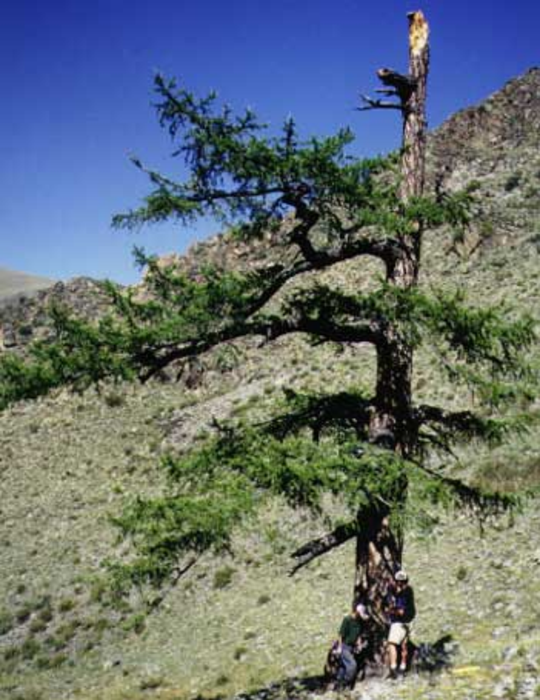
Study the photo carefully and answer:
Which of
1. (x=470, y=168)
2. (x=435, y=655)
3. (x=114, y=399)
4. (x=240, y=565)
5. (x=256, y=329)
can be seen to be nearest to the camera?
(x=256, y=329)

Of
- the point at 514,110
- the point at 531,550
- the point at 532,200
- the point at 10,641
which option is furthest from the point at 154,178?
the point at 514,110

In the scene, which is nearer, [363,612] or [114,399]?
[363,612]

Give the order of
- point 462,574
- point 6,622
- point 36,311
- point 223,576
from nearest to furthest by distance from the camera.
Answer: point 462,574
point 223,576
point 6,622
point 36,311

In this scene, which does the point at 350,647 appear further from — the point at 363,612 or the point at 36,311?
the point at 36,311

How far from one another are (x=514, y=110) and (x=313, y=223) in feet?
168

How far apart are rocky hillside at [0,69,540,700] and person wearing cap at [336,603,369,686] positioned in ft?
1.49

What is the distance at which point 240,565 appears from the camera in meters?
24.9

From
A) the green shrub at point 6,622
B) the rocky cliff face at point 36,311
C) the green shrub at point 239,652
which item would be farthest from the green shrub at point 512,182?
the green shrub at point 6,622

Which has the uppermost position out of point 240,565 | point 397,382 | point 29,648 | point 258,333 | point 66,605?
point 258,333

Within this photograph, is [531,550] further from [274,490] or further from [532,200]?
[532,200]

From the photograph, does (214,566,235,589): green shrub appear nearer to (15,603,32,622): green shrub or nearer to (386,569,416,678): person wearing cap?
(15,603,32,622): green shrub

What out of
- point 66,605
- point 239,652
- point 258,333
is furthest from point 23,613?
point 258,333

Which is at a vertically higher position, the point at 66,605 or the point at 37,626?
the point at 66,605

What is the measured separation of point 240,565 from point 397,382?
16153 millimetres
